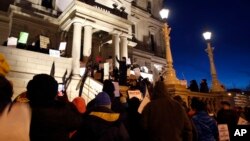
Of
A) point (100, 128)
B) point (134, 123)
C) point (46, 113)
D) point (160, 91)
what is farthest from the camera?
point (134, 123)

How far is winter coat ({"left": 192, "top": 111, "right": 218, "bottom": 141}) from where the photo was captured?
441 cm

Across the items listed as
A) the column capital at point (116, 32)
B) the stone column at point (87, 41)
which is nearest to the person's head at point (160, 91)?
the stone column at point (87, 41)

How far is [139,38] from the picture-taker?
106 feet

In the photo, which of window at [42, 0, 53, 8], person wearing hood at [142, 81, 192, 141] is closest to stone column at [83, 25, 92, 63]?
window at [42, 0, 53, 8]

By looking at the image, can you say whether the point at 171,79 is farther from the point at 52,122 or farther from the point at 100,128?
the point at 52,122

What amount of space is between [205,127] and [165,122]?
1307mm

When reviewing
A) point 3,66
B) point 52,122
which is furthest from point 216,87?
point 3,66

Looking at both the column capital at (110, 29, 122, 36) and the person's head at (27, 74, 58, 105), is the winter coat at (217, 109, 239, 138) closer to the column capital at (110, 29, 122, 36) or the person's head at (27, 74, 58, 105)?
the person's head at (27, 74, 58, 105)

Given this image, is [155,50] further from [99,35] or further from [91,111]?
A: [91,111]

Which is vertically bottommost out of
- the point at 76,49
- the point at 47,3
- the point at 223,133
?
Result: the point at 223,133

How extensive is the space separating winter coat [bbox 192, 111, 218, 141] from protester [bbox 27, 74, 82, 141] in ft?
9.74

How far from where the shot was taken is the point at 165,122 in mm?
3611

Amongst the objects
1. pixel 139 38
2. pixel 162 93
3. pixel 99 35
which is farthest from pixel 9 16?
pixel 162 93

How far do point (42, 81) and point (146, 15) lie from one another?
33942mm
